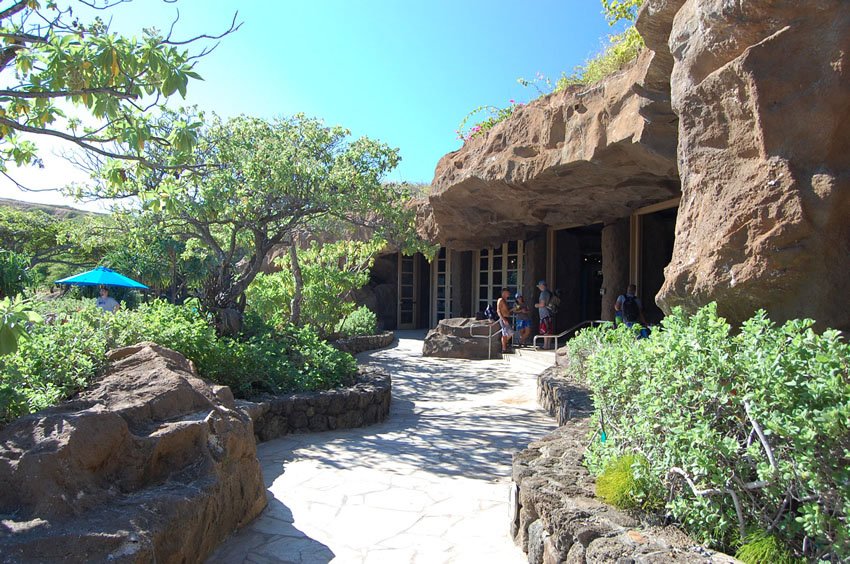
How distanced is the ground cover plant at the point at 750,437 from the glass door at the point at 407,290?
→ 17115 mm

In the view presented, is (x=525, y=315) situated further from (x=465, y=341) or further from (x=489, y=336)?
(x=465, y=341)

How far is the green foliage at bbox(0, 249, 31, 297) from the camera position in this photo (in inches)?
522

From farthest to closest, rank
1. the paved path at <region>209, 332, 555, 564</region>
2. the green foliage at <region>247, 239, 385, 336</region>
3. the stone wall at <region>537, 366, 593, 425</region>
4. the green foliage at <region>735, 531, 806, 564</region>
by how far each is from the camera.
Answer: the green foliage at <region>247, 239, 385, 336</region> → the stone wall at <region>537, 366, 593, 425</region> → the paved path at <region>209, 332, 555, 564</region> → the green foliage at <region>735, 531, 806, 564</region>

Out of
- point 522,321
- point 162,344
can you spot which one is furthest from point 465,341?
point 162,344

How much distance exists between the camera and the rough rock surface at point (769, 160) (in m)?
3.15

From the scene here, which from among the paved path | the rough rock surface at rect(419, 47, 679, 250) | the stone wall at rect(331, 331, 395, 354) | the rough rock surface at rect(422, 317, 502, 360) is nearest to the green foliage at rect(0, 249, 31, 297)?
the stone wall at rect(331, 331, 395, 354)

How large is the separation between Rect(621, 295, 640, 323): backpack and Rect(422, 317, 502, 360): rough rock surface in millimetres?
3392

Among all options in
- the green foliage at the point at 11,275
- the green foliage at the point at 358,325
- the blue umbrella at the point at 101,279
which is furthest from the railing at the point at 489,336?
the green foliage at the point at 11,275

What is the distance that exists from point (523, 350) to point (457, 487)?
7807 mm

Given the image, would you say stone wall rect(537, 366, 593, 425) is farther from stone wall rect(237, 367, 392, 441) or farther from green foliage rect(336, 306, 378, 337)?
green foliage rect(336, 306, 378, 337)

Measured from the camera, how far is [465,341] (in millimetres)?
12727

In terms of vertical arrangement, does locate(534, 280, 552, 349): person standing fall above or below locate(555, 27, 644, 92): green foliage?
below

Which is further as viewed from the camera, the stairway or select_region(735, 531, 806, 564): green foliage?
the stairway

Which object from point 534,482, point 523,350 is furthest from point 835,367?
point 523,350
